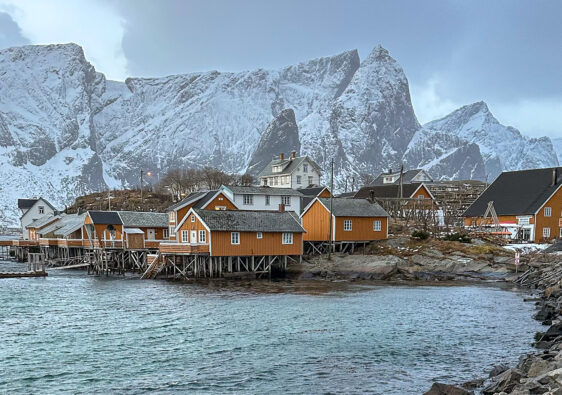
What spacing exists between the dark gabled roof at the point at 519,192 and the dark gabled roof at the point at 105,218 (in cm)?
4212

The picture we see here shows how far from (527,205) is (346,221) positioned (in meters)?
21.1

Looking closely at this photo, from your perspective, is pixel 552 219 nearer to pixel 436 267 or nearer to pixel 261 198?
pixel 436 267

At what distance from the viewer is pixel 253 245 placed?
48.4 metres

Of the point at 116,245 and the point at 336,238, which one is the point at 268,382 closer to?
the point at 336,238

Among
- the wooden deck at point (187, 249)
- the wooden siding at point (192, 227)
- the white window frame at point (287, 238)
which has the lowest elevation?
the wooden deck at point (187, 249)

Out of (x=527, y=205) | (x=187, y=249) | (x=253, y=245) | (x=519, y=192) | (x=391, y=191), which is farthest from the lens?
(x=391, y=191)

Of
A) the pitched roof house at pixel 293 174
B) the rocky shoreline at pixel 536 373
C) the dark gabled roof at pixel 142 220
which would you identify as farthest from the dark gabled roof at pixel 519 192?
the pitched roof house at pixel 293 174

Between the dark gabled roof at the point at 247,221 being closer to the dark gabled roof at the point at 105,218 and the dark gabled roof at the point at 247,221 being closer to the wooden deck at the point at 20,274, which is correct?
the wooden deck at the point at 20,274

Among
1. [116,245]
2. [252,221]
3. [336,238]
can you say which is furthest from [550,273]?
[116,245]

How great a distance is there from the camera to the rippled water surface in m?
18.1

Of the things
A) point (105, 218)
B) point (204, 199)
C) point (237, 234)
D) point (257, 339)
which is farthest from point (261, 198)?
point (257, 339)

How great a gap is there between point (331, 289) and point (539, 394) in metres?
28.2

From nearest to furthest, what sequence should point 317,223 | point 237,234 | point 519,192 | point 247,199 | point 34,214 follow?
point 237,234
point 317,223
point 519,192
point 247,199
point 34,214

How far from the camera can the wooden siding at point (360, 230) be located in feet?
180
